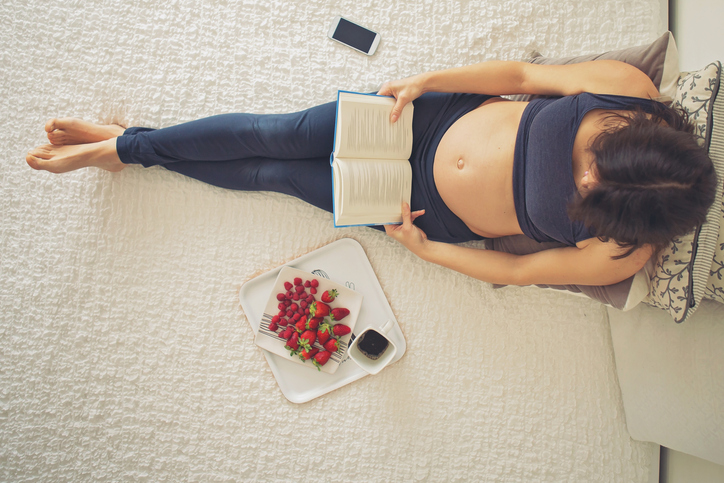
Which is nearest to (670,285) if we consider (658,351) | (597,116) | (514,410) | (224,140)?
(658,351)

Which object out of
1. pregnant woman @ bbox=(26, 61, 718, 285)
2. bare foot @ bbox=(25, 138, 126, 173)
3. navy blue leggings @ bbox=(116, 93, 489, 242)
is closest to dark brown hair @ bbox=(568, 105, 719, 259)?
pregnant woman @ bbox=(26, 61, 718, 285)

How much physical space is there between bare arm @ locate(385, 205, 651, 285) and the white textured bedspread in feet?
0.61

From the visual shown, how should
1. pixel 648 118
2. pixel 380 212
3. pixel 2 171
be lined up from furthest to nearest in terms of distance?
1. pixel 2 171
2. pixel 380 212
3. pixel 648 118

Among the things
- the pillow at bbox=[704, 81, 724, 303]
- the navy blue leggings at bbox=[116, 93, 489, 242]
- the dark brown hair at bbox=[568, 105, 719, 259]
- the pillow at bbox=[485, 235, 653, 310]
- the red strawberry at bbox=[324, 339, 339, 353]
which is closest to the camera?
the dark brown hair at bbox=[568, 105, 719, 259]

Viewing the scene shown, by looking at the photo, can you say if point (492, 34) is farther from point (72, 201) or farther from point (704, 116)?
point (72, 201)

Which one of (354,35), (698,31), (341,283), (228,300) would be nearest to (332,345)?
(341,283)

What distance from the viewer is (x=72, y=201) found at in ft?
3.56

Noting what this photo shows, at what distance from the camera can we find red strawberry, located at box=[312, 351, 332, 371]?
3.36 feet

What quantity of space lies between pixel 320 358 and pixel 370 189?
0.48m

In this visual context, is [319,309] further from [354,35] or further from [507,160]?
[354,35]

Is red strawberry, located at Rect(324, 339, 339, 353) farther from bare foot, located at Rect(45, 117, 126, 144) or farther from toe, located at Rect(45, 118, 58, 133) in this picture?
toe, located at Rect(45, 118, 58, 133)

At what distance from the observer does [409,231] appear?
92cm

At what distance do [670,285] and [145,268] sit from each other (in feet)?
4.17

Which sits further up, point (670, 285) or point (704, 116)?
point (704, 116)
